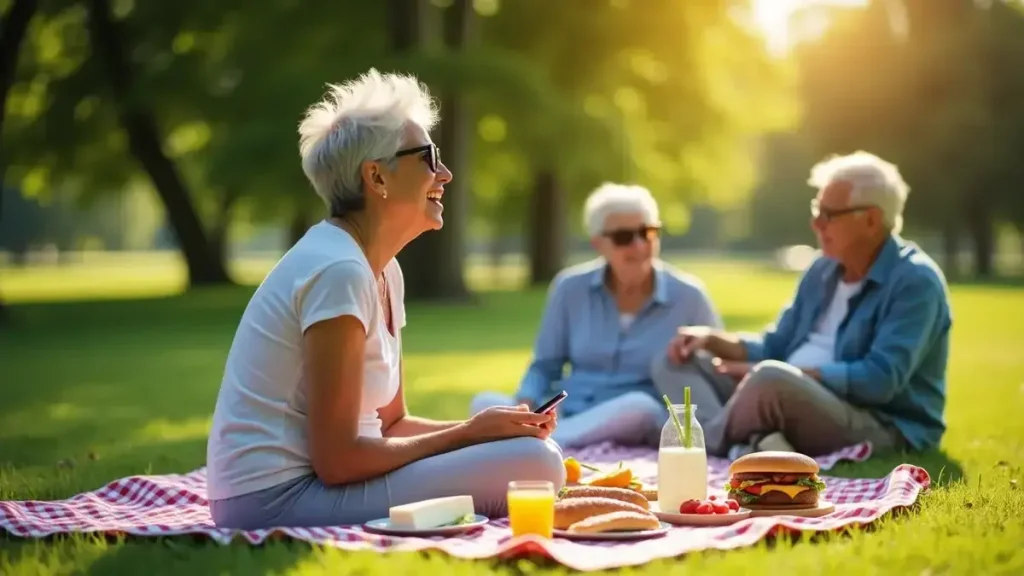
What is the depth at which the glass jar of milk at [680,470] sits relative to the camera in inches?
206

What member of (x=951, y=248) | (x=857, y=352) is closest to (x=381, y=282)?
(x=857, y=352)

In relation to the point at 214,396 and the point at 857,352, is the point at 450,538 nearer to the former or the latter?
the point at 857,352

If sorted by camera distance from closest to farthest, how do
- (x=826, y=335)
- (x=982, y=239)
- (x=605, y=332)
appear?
(x=826, y=335), (x=605, y=332), (x=982, y=239)

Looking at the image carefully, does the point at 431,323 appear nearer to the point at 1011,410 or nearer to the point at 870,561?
→ the point at 1011,410

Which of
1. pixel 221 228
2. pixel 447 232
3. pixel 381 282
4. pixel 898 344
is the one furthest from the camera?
pixel 221 228

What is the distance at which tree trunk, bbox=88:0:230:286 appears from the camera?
28.6 meters

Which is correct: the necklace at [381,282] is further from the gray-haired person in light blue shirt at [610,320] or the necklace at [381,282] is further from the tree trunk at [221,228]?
the tree trunk at [221,228]

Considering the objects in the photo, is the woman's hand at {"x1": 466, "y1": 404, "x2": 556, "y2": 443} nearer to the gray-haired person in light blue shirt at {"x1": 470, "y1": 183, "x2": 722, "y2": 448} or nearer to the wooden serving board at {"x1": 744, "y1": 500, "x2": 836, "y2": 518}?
the wooden serving board at {"x1": 744, "y1": 500, "x2": 836, "y2": 518}

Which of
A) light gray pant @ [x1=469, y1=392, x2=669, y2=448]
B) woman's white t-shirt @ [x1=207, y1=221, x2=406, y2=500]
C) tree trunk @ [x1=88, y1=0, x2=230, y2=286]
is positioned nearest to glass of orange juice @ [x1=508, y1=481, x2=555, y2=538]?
woman's white t-shirt @ [x1=207, y1=221, x2=406, y2=500]

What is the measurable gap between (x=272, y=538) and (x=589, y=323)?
395 centimetres

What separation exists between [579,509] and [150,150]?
27.1 meters

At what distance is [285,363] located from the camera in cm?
461

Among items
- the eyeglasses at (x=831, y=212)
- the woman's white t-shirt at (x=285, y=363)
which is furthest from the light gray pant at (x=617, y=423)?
the woman's white t-shirt at (x=285, y=363)

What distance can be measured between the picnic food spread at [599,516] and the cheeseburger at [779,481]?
0.54m
